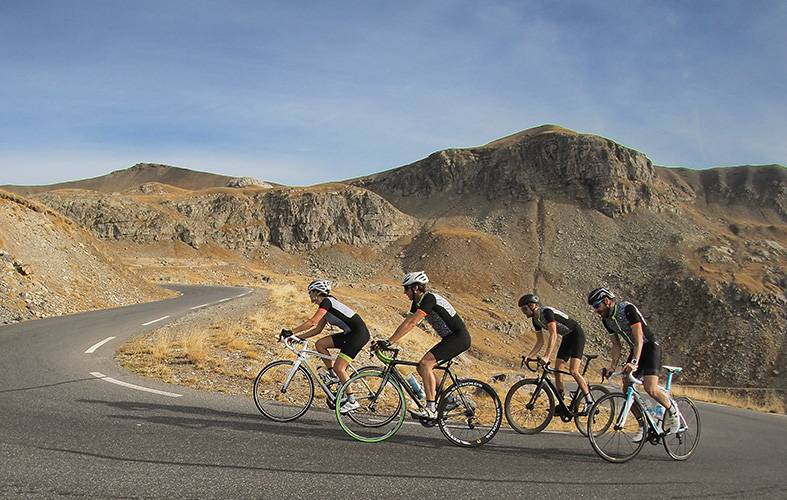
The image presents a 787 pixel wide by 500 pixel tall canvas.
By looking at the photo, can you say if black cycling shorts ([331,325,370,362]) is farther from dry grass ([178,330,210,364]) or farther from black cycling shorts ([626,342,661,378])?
dry grass ([178,330,210,364])

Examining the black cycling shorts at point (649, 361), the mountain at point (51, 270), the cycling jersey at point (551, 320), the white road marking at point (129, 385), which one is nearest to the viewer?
the black cycling shorts at point (649, 361)

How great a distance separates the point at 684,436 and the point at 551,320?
91.4 inches

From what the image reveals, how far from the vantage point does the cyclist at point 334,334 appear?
24.0 feet

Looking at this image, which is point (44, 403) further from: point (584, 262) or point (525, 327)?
point (584, 262)

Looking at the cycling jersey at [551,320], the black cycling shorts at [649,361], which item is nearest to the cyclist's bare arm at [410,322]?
the cycling jersey at [551,320]

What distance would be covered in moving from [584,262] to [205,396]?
7347 cm

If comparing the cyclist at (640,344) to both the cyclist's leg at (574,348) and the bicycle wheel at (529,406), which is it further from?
the bicycle wheel at (529,406)

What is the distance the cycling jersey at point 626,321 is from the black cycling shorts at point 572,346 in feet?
3.29

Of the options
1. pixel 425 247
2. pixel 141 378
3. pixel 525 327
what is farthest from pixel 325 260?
pixel 141 378

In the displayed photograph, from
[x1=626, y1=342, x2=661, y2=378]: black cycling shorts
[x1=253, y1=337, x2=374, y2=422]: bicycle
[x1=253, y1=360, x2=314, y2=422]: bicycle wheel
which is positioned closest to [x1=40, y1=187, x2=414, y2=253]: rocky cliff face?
[x1=253, y1=360, x2=314, y2=422]: bicycle wheel

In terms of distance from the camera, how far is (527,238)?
278ft

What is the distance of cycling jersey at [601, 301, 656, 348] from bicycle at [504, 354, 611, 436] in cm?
82

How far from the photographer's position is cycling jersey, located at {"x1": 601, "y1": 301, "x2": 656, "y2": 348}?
23.0ft

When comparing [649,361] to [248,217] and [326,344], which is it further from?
[248,217]
